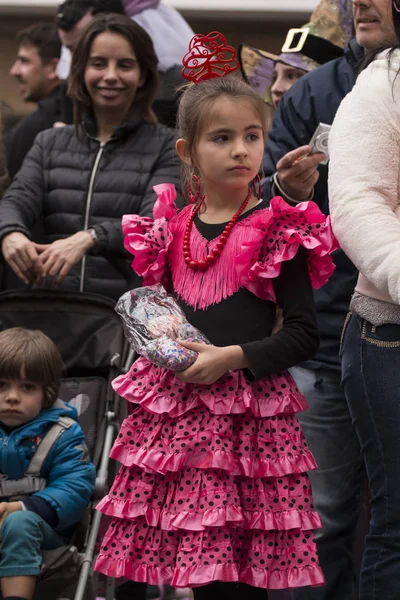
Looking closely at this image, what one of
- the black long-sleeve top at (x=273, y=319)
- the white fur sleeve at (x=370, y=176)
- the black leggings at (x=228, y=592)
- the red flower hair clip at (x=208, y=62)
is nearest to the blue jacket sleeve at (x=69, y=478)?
the black leggings at (x=228, y=592)

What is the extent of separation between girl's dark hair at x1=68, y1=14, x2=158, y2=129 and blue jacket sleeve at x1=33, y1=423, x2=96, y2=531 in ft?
4.61

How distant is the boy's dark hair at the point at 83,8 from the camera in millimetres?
5391

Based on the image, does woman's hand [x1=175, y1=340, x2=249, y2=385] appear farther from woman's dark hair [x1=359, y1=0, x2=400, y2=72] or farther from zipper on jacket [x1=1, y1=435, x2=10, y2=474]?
zipper on jacket [x1=1, y1=435, x2=10, y2=474]

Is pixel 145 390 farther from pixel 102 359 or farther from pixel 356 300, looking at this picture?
pixel 102 359

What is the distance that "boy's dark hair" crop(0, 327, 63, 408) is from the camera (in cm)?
364

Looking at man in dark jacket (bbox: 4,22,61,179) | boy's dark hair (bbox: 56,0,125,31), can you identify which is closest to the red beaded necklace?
boy's dark hair (bbox: 56,0,125,31)

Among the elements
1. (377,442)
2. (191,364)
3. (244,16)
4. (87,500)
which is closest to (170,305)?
(191,364)

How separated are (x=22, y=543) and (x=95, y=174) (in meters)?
1.50

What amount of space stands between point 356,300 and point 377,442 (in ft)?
1.10

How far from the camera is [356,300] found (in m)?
2.71

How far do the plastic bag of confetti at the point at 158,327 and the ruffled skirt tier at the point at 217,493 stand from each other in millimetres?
117

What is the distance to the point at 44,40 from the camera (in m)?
6.25

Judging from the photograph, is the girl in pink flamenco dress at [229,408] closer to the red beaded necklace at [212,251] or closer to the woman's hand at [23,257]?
the red beaded necklace at [212,251]

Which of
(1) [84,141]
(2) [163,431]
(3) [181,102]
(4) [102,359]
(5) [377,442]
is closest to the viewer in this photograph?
(5) [377,442]
